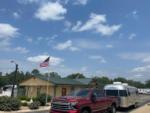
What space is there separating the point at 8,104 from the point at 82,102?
10.5 metres

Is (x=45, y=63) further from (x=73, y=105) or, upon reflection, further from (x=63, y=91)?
(x=73, y=105)

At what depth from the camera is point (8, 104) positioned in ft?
82.2

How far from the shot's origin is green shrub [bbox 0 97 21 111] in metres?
24.8

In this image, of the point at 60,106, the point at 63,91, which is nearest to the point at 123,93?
the point at 60,106

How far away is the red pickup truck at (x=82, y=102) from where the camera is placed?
1625 cm

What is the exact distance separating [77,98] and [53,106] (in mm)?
1612

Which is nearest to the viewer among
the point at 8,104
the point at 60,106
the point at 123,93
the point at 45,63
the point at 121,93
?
the point at 60,106

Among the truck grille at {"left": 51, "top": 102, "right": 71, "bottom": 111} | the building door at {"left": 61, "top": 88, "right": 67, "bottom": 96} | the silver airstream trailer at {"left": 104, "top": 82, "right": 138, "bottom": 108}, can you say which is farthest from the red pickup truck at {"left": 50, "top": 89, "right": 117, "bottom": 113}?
the building door at {"left": 61, "top": 88, "right": 67, "bottom": 96}

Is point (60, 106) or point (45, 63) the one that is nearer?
point (60, 106)

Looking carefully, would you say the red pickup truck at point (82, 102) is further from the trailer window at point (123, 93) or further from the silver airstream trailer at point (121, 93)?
the trailer window at point (123, 93)

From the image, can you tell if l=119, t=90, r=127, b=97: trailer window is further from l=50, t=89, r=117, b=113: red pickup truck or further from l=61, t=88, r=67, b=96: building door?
l=61, t=88, r=67, b=96: building door

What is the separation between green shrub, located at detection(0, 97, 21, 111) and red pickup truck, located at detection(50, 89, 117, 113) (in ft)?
28.8

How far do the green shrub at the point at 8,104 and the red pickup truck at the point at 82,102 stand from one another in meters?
8.76

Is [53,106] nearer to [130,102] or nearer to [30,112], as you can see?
[30,112]
